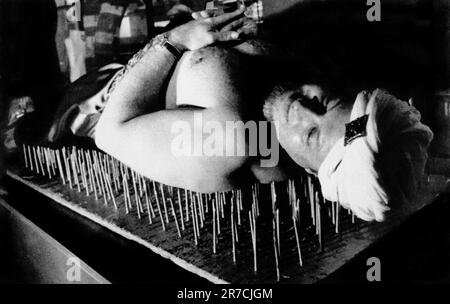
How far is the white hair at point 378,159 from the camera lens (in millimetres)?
753

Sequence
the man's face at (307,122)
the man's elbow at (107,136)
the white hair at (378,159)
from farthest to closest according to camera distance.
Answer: the man's elbow at (107,136)
the man's face at (307,122)
the white hair at (378,159)

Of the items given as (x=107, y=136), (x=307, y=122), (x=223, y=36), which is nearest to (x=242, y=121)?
(x=307, y=122)

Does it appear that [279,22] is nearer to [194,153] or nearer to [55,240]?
[194,153]

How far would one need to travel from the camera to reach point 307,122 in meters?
0.94

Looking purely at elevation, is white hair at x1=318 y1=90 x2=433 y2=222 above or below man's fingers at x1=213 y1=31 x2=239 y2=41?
below

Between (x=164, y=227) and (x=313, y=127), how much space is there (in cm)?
46

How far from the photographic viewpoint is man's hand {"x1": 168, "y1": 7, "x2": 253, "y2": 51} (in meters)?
1.11

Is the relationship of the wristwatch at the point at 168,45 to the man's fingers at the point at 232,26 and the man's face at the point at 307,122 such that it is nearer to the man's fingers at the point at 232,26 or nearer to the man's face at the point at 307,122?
the man's fingers at the point at 232,26

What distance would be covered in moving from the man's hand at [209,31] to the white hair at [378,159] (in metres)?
0.45

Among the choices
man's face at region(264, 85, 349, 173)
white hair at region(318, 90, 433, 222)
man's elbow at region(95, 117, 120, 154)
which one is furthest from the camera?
man's elbow at region(95, 117, 120, 154)

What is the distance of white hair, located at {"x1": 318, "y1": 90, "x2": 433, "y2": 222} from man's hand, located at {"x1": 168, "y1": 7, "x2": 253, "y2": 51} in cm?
45

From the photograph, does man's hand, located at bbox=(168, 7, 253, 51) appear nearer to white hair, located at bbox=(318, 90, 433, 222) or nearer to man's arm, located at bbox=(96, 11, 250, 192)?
man's arm, located at bbox=(96, 11, 250, 192)

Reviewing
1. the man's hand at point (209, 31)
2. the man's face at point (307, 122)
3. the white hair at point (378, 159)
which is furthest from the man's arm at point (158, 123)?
the white hair at point (378, 159)

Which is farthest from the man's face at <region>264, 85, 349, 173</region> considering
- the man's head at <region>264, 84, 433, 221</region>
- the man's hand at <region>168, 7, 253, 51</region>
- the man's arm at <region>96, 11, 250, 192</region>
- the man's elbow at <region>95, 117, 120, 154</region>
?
the man's elbow at <region>95, 117, 120, 154</region>
